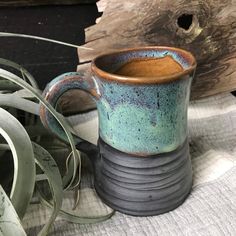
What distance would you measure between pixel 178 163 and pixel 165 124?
42 millimetres

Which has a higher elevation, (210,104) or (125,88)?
(125,88)

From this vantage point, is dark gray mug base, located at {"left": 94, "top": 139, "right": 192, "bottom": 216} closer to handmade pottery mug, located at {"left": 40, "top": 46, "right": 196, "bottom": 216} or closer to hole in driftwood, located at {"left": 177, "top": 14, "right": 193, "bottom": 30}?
handmade pottery mug, located at {"left": 40, "top": 46, "right": 196, "bottom": 216}

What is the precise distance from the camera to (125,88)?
1.04ft

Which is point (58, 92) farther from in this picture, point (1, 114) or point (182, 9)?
point (182, 9)

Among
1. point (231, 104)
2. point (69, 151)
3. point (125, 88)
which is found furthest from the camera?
point (231, 104)

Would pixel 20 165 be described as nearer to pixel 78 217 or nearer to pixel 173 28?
pixel 78 217

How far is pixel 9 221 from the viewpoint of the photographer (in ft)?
0.94

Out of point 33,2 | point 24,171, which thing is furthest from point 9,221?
point 33,2

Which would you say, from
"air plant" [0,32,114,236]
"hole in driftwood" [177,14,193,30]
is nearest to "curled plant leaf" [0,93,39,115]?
"air plant" [0,32,114,236]

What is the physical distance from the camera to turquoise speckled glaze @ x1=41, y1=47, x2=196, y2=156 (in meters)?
0.32

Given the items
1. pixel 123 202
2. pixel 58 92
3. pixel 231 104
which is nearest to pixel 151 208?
pixel 123 202

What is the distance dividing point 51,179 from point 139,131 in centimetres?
8

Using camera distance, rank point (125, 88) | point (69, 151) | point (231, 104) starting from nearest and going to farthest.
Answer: point (125, 88) < point (69, 151) < point (231, 104)

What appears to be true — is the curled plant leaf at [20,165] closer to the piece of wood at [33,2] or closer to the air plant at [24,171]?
the air plant at [24,171]
